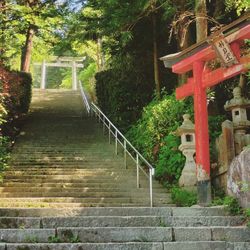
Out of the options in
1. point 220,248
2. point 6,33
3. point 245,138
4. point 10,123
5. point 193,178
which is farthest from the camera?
point 6,33

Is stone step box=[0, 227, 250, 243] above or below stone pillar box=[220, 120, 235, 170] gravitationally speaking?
below

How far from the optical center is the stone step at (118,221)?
21.5 ft

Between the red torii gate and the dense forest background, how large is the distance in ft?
2.43

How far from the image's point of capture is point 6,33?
16312 millimetres

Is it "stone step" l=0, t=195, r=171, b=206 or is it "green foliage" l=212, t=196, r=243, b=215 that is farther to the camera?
"stone step" l=0, t=195, r=171, b=206

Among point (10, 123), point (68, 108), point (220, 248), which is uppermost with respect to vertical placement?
point (68, 108)

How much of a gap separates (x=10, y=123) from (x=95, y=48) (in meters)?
12.6

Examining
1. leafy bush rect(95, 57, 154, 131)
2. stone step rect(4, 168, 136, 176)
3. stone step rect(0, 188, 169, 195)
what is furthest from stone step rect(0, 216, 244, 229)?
leafy bush rect(95, 57, 154, 131)

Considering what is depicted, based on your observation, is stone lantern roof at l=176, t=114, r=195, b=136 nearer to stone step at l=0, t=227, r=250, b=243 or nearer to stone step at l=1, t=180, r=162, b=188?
stone step at l=1, t=180, r=162, b=188

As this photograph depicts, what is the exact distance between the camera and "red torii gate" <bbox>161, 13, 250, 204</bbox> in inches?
309

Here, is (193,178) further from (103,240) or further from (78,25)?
(78,25)

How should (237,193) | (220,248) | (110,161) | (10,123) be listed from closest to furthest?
(220,248) → (237,193) → (110,161) → (10,123)

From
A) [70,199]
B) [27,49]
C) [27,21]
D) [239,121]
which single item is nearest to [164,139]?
[239,121]

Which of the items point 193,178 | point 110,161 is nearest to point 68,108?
point 110,161
